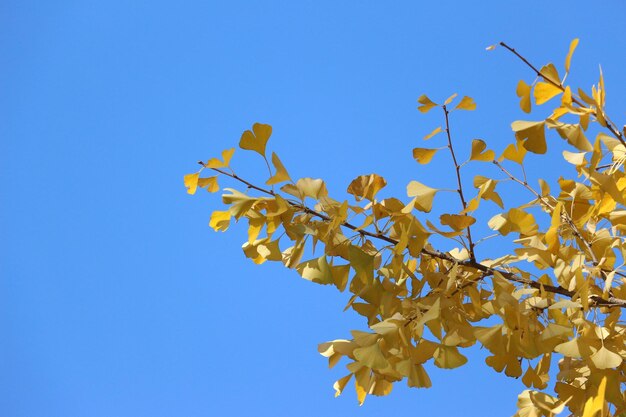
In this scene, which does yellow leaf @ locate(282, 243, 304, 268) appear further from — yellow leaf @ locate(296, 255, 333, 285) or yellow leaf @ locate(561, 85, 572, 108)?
yellow leaf @ locate(561, 85, 572, 108)

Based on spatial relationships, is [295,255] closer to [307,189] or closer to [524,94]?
[307,189]

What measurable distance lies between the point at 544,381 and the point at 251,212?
1.58ft

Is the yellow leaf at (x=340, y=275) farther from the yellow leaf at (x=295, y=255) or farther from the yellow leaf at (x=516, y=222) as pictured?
the yellow leaf at (x=516, y=222)

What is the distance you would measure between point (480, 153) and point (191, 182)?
0.37 m

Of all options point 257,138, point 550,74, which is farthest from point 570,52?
point 257,138

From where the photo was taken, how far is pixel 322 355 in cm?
91

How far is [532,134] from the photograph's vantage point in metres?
0.80

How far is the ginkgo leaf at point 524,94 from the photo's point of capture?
2.68ft

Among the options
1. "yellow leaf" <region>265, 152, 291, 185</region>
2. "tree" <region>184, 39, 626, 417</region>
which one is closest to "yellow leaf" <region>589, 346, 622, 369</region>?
"tree" <region>184, 39, 626, 417</region>

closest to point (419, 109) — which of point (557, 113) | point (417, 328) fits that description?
point (557, 113)

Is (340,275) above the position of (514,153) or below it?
below

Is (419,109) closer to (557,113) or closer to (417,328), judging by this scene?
(557,113)

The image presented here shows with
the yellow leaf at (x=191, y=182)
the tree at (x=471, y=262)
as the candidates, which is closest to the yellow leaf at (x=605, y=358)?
the tree at (x=471, y=262)

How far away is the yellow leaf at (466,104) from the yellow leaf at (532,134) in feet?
0.32
